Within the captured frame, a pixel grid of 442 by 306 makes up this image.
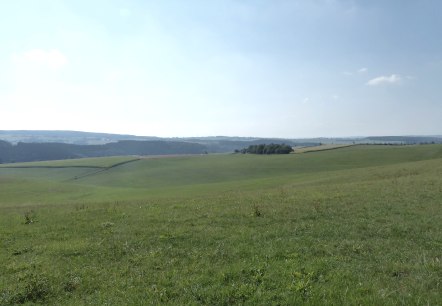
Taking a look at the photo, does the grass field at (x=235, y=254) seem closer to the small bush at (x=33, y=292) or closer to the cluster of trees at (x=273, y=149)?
the small bush at (x=33, y=292)

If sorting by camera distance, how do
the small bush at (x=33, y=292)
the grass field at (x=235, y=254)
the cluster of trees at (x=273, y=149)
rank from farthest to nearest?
the cluster of trees at (x=273, y=149) → the small bush at (x=33, y=292) → the grass field at (x=235, y=254)

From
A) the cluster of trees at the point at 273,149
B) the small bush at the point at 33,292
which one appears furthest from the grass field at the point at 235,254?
the cluster of trees at the point at 273,149

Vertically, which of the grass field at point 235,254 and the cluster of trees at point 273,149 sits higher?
the cluster of trees at point 273,149

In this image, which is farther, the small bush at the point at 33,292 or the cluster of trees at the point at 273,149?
the cluster of trees at the point at 273,149

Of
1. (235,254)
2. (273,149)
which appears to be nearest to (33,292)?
(235,254)

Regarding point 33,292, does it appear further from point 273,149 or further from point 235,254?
point 273,149

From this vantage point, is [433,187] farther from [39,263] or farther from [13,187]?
[13,187]

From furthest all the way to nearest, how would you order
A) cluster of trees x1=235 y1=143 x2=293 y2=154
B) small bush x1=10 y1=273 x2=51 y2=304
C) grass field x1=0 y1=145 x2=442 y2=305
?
1. cluster of trees x1=235 y1=143 x2=293 y2=154
2. small bush x1=10 y1=273 x2=51 y2=304
3. grass field x1=0 y1=145 x2=442 y2=305

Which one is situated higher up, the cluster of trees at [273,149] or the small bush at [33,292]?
the cluster of trees at [273,149]

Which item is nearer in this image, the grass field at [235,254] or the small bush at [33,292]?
the grass field at [235,254]

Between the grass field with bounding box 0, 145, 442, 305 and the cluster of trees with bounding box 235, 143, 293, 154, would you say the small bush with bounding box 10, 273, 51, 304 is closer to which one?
the grass field with bounding box 0, 145, 442, 305

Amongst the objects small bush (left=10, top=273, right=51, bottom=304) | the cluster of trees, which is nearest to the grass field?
small bush (left=10, top=273, right=51, bottom=304)

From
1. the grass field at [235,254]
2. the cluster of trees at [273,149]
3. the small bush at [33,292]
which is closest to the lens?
the grass field at [235,254]

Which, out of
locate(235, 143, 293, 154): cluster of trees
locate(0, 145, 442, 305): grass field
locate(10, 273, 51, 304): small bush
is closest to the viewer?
locate(0, 145, 442, 305): grass field
